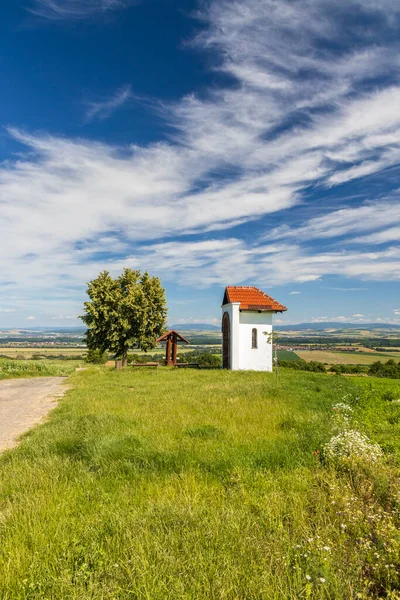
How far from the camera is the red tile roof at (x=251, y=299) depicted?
24.2m

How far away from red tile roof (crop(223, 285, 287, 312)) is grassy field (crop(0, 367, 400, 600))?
17.2m

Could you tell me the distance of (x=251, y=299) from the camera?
25188 millimetres

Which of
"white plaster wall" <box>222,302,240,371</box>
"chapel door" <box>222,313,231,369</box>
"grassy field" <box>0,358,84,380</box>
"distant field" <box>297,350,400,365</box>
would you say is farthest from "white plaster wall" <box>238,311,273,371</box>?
"distant field" <box>297,350,400,365</box>

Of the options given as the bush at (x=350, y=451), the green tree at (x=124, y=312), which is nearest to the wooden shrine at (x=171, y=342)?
the green tree at (x=124, y=312)

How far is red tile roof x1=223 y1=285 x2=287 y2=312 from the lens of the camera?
79.5 feet

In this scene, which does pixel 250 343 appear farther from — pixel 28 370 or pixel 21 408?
pixel 21 408

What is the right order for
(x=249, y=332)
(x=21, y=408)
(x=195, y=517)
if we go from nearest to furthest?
(x=195, y=517) → (x=21, y=408) → (x=249, y=332)

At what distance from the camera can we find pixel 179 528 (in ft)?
10.7

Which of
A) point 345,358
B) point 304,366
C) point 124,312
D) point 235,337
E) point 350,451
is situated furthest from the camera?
point 345,358

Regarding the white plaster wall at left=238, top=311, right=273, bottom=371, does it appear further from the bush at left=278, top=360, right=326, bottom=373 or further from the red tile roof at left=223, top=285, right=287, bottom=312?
the bush at left=278, top=360, right=326, bottom=373

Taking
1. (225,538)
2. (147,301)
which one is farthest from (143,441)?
(147,301)

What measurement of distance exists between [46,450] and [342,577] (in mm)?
5112

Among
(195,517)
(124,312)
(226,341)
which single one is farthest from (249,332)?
(195,517)

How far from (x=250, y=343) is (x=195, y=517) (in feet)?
69.6
